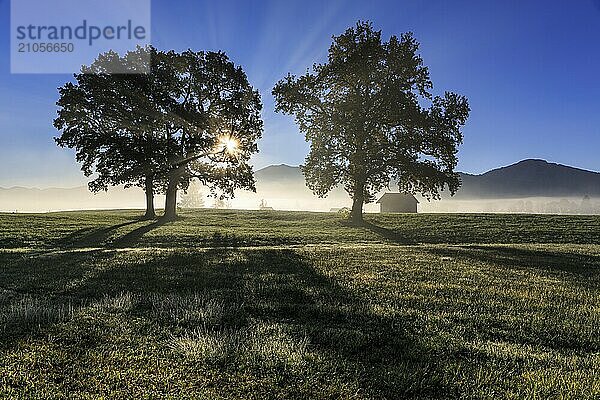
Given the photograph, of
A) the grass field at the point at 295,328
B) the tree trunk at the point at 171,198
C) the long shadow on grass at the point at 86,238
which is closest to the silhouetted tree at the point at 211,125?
the tree trunk at the point at 171,198

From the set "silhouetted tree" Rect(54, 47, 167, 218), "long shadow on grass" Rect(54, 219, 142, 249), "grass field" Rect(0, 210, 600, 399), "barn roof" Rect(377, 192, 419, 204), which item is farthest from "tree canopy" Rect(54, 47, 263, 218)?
"barn roof" Rect(377, 192, 419, 204)

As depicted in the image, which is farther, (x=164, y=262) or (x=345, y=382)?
(x=164, y=262)

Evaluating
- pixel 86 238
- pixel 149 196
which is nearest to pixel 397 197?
pixel 149 196

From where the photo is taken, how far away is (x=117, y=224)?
116 ft

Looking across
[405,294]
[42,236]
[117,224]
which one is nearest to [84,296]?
[405,294]

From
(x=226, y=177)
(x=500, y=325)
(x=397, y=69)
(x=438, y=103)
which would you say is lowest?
(x=500, y=325)

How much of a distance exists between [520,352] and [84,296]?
31.3ft

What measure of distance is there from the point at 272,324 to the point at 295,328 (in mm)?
536

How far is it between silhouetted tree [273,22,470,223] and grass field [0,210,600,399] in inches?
815

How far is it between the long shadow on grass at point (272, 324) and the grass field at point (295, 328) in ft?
0.10

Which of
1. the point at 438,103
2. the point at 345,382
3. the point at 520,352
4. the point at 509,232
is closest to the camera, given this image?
the point at 345,382

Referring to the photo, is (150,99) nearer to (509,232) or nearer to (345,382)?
(509,232)

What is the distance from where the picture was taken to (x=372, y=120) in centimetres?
3775

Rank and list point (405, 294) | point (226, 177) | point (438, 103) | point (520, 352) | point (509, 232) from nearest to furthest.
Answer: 1. point (520, 352)
2. point (405, 294)
3. point (509, 232)
4. point (438, 103)
5. point (226, 177)
